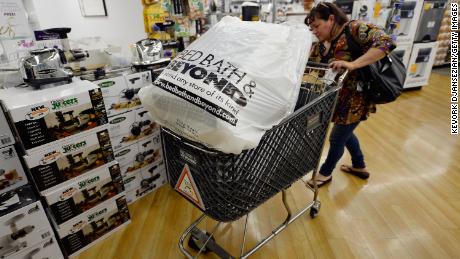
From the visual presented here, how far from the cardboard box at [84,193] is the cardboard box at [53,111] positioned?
251 mm

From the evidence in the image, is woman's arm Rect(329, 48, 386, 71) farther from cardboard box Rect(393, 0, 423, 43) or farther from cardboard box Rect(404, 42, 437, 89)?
cardboard box Rect(404, 42, 437, 89)

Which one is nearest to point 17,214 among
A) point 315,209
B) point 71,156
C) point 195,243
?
point 71,156

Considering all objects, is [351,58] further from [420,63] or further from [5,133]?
[420,63]

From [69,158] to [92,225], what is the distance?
0.45 m

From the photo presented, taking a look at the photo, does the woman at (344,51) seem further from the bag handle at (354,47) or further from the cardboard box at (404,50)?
the cardboard box at (404,50)

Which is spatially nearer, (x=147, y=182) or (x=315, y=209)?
(x=315, y=209)

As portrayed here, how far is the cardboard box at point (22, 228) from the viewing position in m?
1.18

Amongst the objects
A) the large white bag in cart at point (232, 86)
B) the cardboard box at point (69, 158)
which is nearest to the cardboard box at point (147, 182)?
the cardboard box at point (69, 158)

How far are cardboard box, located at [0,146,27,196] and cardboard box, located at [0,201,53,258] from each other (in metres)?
0.19

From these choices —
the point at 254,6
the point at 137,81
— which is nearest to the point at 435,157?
the point at 254,6

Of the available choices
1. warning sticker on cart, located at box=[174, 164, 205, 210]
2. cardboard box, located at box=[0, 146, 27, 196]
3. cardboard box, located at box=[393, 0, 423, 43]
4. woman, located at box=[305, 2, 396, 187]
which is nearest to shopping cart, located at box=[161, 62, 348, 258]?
warning sticker on cart, located at box=[174, 164, 205, 210]

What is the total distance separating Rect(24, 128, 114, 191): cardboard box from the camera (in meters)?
1.21

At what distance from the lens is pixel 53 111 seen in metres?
1.20

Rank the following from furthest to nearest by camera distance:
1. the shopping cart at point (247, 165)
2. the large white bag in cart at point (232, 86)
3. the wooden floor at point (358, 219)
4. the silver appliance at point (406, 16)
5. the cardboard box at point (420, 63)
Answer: the cardboard box at point (420, 63)
the silver appliance at point (406, 16)
the wooden floor at point (358, 219)
the shopping cart at point (247, 165)
the large white bag in cart at point (232, 86)
